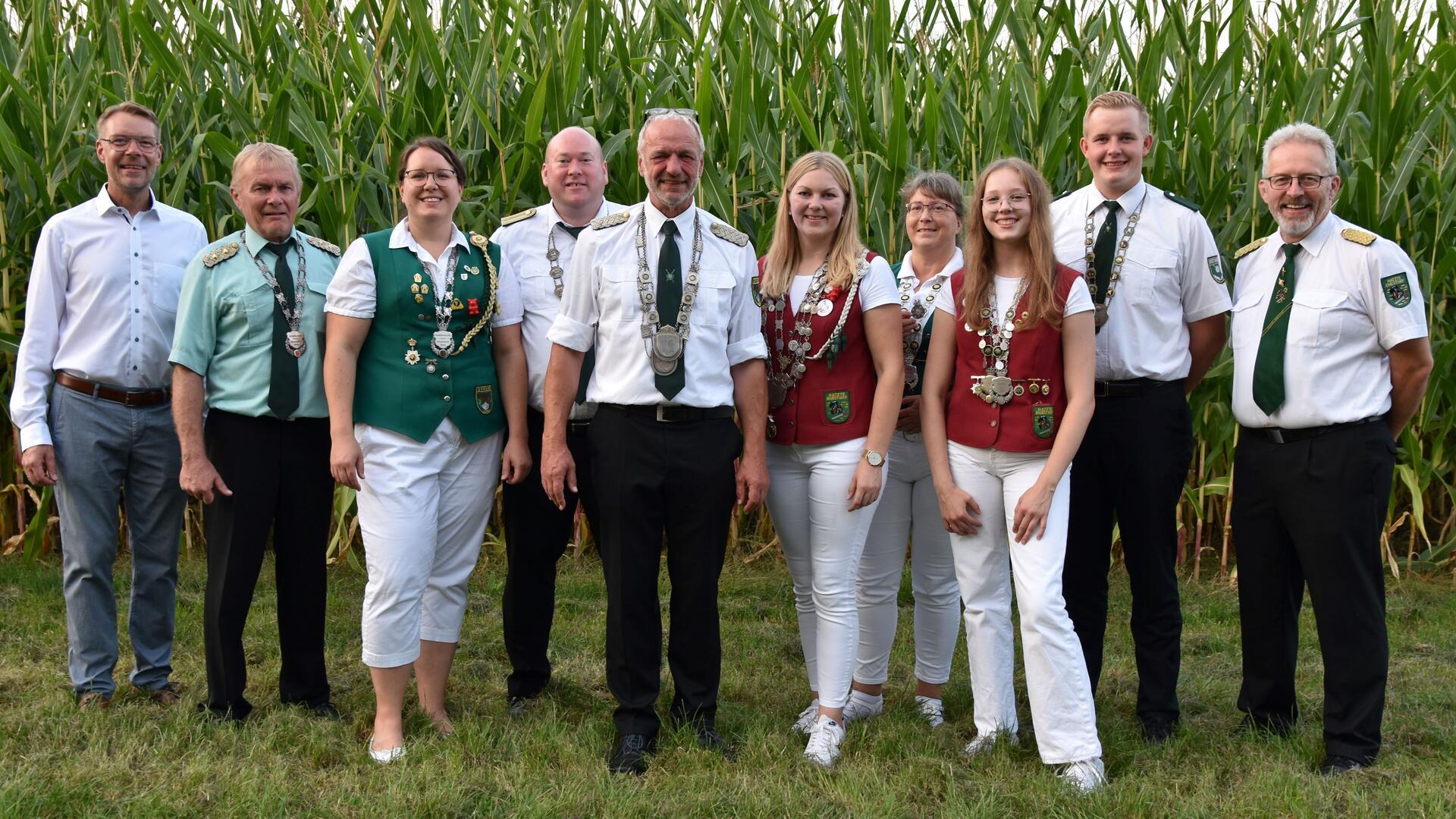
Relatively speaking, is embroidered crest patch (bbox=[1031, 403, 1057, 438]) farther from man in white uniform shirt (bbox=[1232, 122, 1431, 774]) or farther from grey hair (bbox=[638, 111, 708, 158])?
grey hair (bbox=[638, 111, 708, 158])

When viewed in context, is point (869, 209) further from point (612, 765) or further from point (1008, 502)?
point (612, 765)

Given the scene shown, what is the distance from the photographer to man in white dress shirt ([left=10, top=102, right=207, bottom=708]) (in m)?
3.39

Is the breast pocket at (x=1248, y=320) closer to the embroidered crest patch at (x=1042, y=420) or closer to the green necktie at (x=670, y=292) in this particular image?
the embroidered crest patch at (x=1042, y=420)

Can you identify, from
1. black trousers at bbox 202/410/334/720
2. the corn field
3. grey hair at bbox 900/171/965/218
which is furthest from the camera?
the corn field

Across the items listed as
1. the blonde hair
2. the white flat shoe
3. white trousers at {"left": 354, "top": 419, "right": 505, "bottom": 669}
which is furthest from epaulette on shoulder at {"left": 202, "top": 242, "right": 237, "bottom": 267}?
the blonde hair

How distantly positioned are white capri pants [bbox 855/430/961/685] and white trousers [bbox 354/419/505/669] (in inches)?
46.6

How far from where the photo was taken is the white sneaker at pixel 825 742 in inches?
120

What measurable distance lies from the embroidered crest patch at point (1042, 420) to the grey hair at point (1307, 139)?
0.95 meters

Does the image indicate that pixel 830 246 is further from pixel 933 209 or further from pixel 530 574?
pixel 530 574

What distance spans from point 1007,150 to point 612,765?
3016 millimetres

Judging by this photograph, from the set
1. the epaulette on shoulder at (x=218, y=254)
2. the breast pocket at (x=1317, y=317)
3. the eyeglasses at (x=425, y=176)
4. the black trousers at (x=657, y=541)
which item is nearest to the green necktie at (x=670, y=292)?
the black trousers at (x=657, y=541)

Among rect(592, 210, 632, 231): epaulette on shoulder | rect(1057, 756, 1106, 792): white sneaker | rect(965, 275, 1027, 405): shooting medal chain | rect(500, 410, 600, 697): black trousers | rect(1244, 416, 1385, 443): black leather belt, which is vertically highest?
rect(592, 210, 632, 231): epaulette on shoulder

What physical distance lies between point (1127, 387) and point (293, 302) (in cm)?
237

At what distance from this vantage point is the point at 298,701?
3.42 metres
